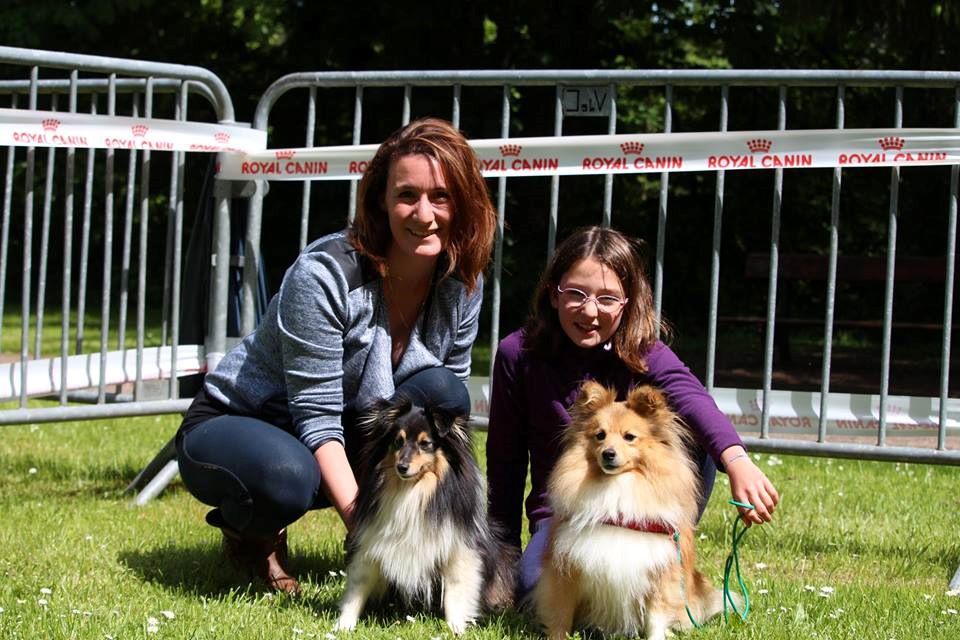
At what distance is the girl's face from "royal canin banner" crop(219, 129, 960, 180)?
1199 mm

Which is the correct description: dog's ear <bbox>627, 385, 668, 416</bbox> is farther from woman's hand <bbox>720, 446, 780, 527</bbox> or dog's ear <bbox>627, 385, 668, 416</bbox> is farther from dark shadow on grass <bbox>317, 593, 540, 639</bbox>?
dark shadow on grass <bbox>317, 593, 540, 639</bbox>

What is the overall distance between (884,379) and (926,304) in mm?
12510

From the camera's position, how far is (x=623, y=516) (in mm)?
3203

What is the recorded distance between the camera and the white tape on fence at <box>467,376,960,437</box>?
4781 mm

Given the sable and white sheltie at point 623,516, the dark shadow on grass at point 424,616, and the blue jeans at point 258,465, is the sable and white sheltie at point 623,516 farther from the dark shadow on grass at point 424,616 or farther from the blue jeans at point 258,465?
the blue jeans at point 258,465

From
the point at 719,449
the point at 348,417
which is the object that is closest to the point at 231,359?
the point at 348,417

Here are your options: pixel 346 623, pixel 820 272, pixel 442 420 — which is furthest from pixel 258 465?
pixel 820 272

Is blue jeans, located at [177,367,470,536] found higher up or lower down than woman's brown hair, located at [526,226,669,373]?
lower down

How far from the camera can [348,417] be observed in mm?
3961

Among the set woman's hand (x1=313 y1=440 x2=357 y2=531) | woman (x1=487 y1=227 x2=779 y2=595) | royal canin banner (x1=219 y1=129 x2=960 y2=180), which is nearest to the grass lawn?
woman's hand (x1=313 y1=440 x2=357 y2=531)

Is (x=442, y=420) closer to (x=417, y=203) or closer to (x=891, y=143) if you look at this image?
(x=417, y=203)

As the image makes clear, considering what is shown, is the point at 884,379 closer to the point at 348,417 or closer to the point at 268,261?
the point at 348,417

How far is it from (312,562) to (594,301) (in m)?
1.72

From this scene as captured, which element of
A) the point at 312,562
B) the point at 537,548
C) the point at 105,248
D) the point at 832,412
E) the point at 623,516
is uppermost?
the point at 105,248
